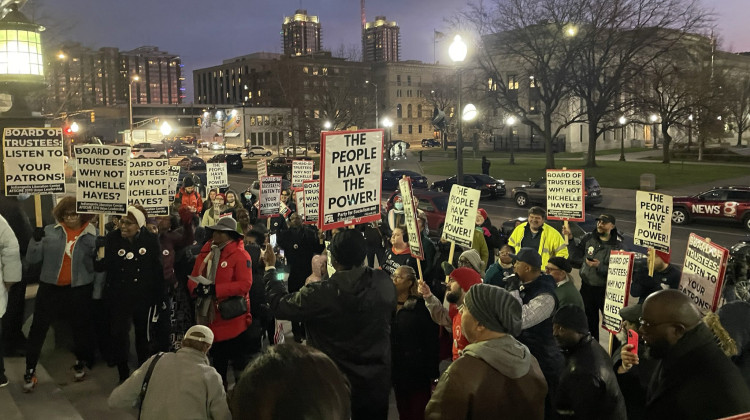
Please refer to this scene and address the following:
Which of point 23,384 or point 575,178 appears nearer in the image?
point 23,384

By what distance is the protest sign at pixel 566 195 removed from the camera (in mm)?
9594

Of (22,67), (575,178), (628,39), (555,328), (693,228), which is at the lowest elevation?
(693,228)

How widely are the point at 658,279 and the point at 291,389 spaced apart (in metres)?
5.88

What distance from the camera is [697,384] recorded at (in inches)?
120

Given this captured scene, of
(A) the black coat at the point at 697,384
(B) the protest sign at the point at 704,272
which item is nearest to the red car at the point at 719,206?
(B) the protest sign at the point at 704,272

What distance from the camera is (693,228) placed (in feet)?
70.8

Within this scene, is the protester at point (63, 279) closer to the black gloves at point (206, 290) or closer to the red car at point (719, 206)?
the black gloves at point (206, 290)

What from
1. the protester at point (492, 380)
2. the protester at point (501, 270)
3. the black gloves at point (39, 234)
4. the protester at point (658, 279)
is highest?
the black gloves at point (39, 234)

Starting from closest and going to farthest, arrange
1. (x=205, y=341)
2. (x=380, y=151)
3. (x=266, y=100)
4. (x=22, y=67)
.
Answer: (x=205, y=341) < (x=380, y=151) < (x=22, y=67) < (x=266, y=100)

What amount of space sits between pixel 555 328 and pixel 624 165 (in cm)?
4717

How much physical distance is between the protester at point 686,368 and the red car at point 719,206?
2026 cm

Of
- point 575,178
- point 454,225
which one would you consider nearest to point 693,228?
point 575,178

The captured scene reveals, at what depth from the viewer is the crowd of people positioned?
2836mm

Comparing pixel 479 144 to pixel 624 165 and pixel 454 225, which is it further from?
pixel 454 225
